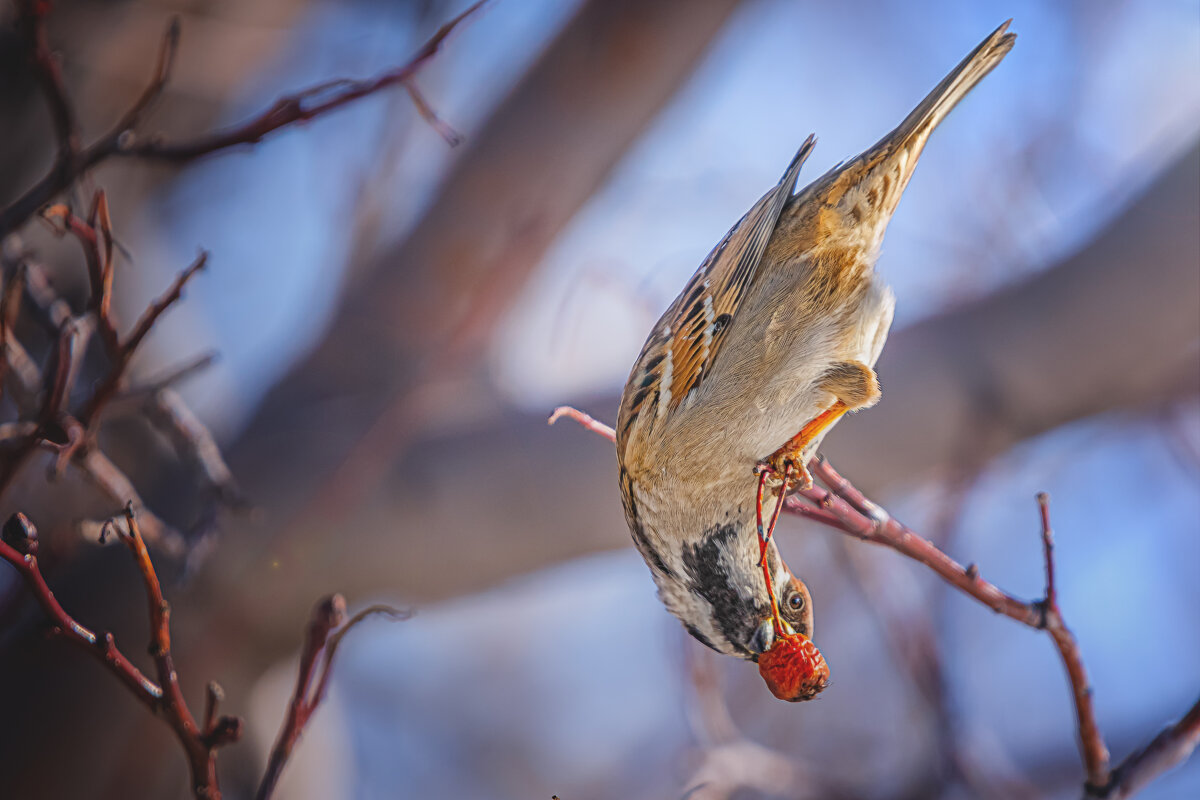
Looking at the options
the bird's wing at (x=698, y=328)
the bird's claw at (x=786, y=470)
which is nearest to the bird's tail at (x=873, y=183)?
the bird's wing at (x=698, y=328)

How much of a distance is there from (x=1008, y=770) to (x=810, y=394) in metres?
1.58

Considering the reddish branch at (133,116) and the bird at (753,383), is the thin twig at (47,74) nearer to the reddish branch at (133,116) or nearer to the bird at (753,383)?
the reddish branch at (133,116)

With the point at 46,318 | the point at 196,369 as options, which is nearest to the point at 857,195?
the point at 196,369

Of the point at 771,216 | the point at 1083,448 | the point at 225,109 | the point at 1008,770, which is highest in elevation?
the point at 225,109

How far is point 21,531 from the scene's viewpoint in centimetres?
89

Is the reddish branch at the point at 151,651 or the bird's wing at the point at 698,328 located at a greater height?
the bird's wing at the point at 698,328

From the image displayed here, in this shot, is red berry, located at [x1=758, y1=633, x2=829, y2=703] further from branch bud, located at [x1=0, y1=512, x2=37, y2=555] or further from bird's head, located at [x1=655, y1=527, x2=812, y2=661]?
branch bud, located at [x1=0, y1=512, x2=37, y2=555]

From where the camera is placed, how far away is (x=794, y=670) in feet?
4.23

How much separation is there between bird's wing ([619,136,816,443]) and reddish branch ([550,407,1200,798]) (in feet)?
2.05

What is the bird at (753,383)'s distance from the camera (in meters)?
1.70

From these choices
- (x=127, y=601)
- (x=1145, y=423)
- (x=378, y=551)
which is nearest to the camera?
(x=127, y=601)

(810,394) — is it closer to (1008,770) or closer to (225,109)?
(1008,770)

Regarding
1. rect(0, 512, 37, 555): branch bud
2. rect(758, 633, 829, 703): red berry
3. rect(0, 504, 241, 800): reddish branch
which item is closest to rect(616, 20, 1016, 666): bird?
rect(758, 633, 829, 703): red berry

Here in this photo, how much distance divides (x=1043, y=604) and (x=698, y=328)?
91 centimetres
